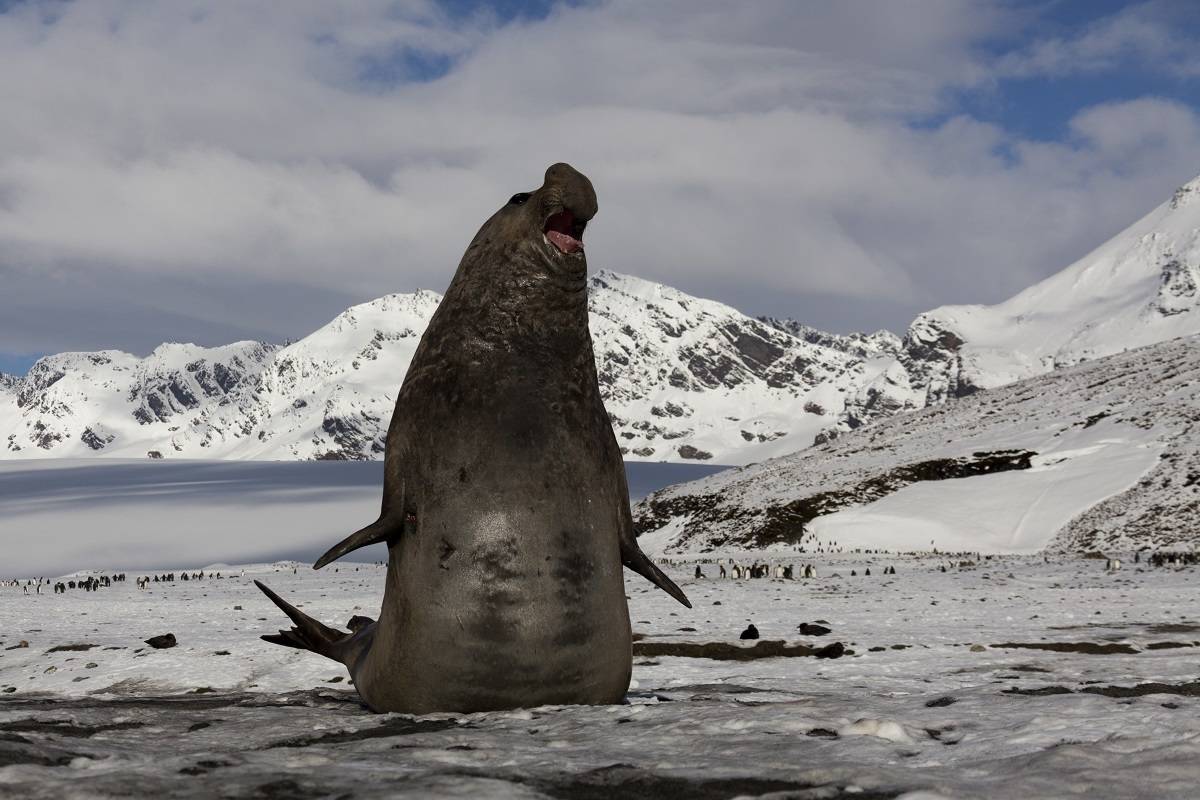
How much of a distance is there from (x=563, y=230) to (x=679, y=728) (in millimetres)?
3534

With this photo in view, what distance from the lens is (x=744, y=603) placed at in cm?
2109

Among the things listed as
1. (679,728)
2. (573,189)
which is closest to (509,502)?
(679,728)

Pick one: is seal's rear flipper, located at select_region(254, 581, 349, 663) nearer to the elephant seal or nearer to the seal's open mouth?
the elephant seal

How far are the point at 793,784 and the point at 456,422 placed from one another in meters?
3.61

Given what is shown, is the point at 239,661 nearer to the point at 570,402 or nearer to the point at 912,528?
the point at 570,402

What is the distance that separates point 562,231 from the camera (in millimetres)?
7035

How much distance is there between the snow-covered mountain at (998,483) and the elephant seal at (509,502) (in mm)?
42628

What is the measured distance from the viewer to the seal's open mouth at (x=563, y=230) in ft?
22.8

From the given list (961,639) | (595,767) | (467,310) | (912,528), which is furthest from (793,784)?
(912,528)

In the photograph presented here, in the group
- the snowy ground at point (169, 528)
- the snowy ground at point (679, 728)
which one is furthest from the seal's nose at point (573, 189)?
the snowy ground at point (169, 528)

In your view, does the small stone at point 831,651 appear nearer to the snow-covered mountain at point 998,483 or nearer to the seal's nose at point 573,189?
the seal's nose at point 573,189

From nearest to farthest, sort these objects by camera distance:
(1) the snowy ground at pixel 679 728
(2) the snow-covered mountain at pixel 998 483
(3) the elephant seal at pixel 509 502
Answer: (1) the snowy ground at pixel 679 728 → (3) the elephant seal at pixel 509 502 → (2) the snow-covered mountain at pixel 998 483

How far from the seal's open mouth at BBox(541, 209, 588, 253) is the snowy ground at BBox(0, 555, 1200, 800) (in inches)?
123

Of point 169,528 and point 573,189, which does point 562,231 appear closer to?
point 573,189
